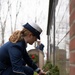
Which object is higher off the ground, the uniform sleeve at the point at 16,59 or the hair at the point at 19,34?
the hair at the point at 19,34

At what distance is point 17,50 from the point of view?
424cm

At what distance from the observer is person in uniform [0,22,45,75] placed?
13.8ft

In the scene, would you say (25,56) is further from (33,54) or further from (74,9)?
(33,54)

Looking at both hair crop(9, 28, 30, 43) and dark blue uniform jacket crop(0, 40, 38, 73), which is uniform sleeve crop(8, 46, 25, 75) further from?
hair crop(9, 28, 30, 43)

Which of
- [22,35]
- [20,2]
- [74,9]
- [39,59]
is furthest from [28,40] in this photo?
[20,2]

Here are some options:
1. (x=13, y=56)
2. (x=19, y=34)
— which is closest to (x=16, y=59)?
(x=13, y=56)

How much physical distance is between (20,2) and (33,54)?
575 inches

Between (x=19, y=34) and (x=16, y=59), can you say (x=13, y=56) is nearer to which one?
(x=16, y=59)

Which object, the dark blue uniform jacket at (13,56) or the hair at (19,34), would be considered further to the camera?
the hair at (19,34)

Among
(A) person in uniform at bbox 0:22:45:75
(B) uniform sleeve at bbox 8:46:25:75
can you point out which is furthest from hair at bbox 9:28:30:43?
(B) uniform sleeve at bbox 8:46:25:75

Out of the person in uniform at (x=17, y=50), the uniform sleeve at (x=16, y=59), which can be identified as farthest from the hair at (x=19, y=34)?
the uniform sleeve at (x=16, y=59)

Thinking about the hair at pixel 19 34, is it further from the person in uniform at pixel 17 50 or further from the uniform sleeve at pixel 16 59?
the uniform sleeve at pixel 16 59

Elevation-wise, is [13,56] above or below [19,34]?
below

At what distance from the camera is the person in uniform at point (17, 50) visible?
4207 millimetres
